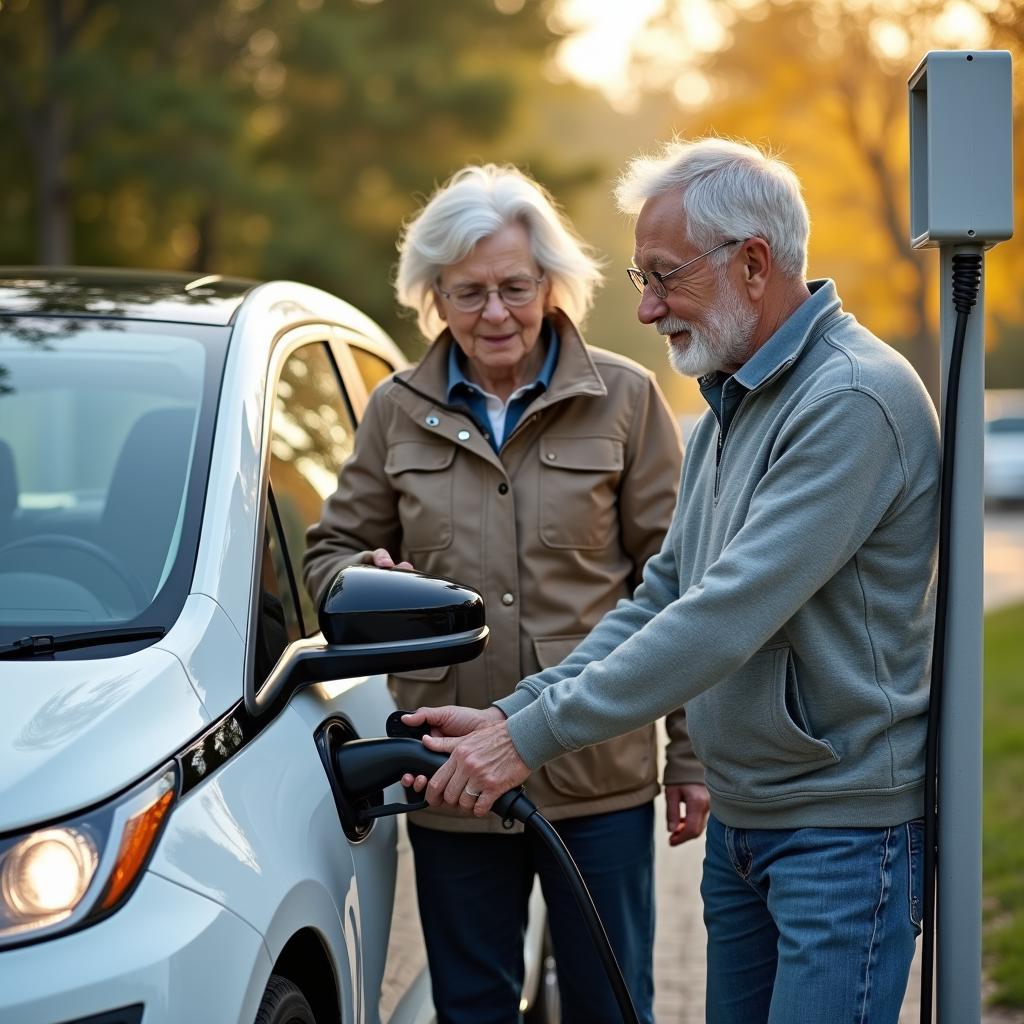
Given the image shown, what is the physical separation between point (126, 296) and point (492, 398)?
29.5 inches

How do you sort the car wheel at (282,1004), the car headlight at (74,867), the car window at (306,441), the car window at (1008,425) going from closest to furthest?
the car headlight at (74,867) < the car wheel at (282,1004) < the car window at (306,441) < the car window at (1008,425)

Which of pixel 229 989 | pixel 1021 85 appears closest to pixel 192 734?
pixel 229 989

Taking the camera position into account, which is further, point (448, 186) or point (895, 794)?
point (448, 186)

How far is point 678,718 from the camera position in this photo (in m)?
3.20

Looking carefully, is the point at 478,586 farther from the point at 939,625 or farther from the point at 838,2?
the point at 838,2

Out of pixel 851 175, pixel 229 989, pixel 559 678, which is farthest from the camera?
pixel 851 175

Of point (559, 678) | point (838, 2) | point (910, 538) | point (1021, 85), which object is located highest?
point (838, 2)

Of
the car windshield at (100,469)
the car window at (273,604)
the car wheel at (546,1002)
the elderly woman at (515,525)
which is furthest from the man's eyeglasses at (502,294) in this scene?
the car wheel at (546,1002)

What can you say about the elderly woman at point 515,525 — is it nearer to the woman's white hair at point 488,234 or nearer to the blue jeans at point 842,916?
the woman's white hair at point 488,234

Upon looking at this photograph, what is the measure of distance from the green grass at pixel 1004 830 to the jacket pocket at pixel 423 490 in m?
2.19

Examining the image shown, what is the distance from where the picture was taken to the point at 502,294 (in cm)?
310

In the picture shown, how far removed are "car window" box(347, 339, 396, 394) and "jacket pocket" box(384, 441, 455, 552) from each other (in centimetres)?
63

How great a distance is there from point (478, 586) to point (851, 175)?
52.2 feet

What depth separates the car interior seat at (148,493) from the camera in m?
2.44
